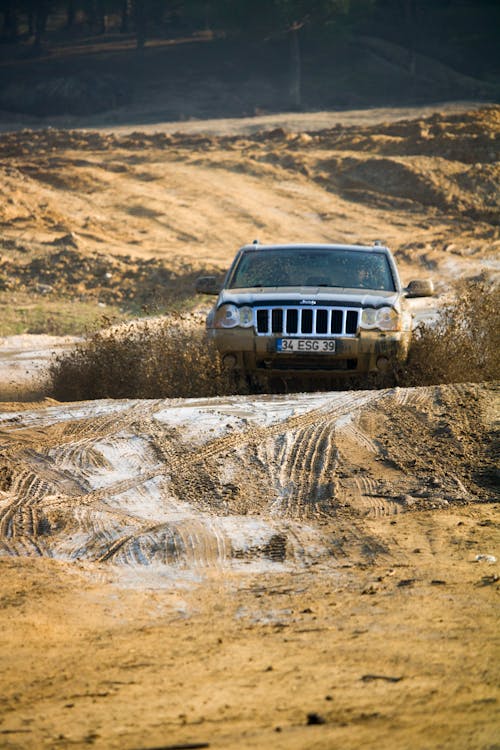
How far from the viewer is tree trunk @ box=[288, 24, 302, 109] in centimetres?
4931

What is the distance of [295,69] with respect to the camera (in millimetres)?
50344

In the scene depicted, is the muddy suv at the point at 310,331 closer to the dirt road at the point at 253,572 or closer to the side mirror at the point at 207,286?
the side mirror at the point at 207,286

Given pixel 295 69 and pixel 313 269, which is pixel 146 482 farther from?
pixel 295 69

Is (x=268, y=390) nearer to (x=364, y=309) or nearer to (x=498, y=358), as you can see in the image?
(x=364, y=309)

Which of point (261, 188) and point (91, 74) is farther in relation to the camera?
point (91, 74)

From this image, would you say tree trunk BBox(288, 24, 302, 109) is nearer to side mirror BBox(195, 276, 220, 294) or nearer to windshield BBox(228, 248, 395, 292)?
windshield BBox(228, 248, 395, 292)

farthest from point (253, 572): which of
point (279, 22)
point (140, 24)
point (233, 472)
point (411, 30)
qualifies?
point (411, 30)

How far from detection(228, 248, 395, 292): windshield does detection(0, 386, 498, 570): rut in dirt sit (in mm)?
1785

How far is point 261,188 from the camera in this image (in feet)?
90.6

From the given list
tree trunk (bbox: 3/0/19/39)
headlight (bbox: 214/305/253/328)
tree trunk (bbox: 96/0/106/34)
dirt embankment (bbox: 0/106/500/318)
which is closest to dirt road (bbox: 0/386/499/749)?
headlight (bbox: 214/305/253/328)

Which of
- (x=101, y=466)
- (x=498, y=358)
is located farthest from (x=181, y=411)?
(x=498, y=358)

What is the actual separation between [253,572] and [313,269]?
538 cm

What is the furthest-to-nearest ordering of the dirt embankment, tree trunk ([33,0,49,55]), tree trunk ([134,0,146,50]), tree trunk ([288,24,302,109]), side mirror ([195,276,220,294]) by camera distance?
tree trunk ([33,0,49,55]) → tree trunk ([134,0,146,50]) → tree trunk ([288,24,302,109]) → the dirt embankment → side mirror ([195,276,220,294])

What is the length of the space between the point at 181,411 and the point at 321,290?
2.13 m
